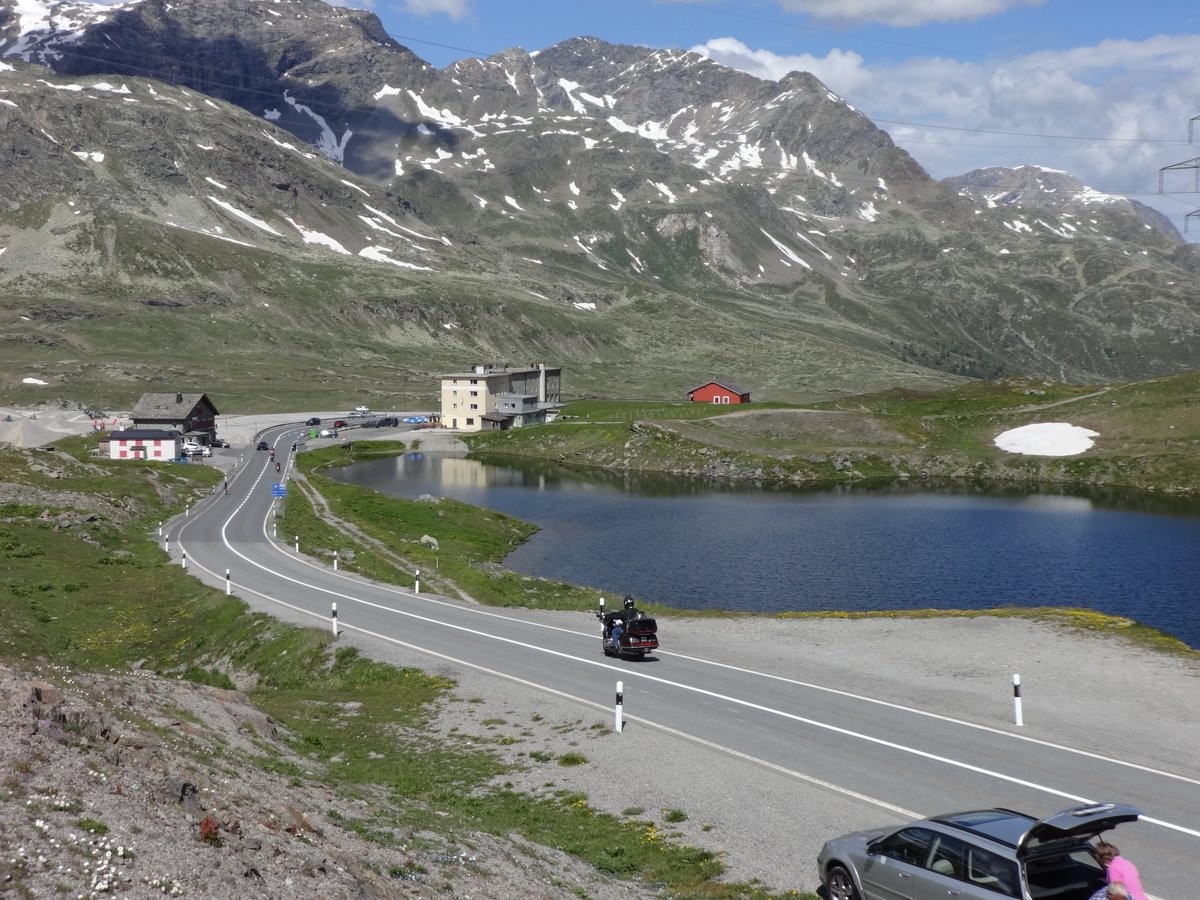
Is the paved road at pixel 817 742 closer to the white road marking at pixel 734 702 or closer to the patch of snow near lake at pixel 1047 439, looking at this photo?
the white road marking at pixel 734 702

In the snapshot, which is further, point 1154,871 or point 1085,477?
point 1085,477

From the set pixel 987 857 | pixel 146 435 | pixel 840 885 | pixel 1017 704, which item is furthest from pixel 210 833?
pixel 146 435

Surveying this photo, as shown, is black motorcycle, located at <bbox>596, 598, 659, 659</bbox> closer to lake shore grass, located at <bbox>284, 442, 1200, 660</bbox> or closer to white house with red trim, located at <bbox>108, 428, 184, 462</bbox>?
lake shore grass, located at <bbox>284, 442, 1200, 660</bbox>

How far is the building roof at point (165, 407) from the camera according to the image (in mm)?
150125

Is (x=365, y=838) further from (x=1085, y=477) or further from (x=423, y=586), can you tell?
(x=1085, y=477)

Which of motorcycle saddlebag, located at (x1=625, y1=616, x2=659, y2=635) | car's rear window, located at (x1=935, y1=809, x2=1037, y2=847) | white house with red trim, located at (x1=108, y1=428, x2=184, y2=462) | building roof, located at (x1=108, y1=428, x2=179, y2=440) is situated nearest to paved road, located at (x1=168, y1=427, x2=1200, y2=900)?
motorcycle saddlebag, located at (x1=625, y1=616, x2=659, y2=635)

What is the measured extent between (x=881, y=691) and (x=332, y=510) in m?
75.4

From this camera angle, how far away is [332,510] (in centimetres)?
9988

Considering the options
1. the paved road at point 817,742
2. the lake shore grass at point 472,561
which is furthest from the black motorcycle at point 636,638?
the lake shore grass at point 472,561

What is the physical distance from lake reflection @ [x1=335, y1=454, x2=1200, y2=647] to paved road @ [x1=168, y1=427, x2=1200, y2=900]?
28.0 meters

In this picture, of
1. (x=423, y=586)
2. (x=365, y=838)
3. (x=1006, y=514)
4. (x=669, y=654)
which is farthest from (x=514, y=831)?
(x=1006, y=514)

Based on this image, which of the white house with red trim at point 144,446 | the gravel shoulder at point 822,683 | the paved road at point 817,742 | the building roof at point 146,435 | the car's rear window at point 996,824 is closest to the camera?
the car's rear window at point 996,824

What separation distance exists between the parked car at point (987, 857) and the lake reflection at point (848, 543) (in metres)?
50.1

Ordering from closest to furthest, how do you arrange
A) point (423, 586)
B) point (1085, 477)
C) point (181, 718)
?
point (181, 718) < point (423, 586) < point (1085, 477)
